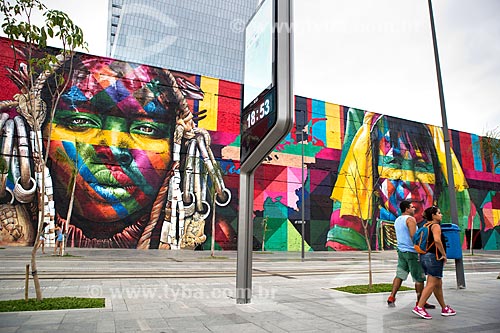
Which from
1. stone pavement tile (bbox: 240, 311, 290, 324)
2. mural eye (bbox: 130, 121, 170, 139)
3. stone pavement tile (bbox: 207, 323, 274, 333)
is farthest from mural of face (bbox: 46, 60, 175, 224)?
stone pavement tile (bbox: 207, 323, 274, 333)

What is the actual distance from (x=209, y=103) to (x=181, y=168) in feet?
19.2

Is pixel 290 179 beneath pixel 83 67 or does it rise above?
beneath

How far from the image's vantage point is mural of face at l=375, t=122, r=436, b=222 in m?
37.5

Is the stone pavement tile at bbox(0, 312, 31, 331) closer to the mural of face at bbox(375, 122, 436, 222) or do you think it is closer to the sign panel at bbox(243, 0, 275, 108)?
the sign panel at bbox(243, 0, 275, 108)

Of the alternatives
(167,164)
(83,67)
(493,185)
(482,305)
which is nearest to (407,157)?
(493,185)

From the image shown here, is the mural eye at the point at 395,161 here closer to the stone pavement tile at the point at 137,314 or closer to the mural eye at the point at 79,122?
the mural eye at the point at 79,122

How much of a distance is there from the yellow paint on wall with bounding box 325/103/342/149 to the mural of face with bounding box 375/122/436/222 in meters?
4.92

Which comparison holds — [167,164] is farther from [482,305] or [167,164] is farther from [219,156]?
[482,305]

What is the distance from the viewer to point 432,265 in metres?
6.25

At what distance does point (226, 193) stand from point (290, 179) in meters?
6.38

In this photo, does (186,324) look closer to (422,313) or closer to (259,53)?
(422,313)

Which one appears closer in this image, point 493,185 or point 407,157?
point 407,157

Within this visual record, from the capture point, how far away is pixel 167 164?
28.3 m

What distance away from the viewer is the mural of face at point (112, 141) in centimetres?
2562
